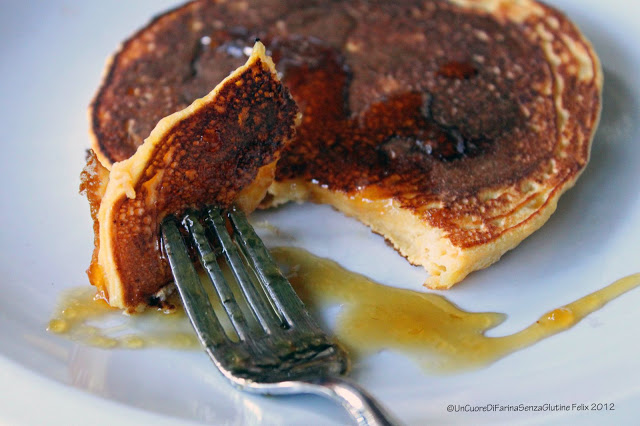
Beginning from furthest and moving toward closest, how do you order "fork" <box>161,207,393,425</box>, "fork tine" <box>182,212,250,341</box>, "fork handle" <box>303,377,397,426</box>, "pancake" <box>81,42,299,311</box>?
"pancake" <box>81,42,299,311</box> < "fork tine" <box>182,212,250,341</box> < "fork" <box>161,207,393,425</box> < "fork handle" <box>303,377,397,426</box>

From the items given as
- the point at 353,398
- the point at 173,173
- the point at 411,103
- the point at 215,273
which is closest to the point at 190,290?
the point at 215,273

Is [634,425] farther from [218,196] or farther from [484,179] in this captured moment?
[218,196]

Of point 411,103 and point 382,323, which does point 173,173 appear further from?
point 411,103

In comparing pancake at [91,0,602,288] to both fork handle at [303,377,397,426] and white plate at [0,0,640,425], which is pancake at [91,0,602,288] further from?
fork handle at [303,377,397,426]

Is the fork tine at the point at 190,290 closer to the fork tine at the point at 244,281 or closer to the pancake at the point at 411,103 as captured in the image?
the fork tine at the point at 244,281

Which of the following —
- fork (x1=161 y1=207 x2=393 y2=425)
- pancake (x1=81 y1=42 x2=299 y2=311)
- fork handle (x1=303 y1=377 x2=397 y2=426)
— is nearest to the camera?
fork handle (x1=303 y1=377 x2=397 y2=426)

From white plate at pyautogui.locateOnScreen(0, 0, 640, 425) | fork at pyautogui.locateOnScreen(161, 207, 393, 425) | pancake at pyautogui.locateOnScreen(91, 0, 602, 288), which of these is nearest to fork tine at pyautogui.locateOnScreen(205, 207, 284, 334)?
fork at pyautogui.locateOnScreen(161, 207, 393, 425)

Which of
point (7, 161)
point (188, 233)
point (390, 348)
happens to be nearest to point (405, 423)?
point (390, 348)
